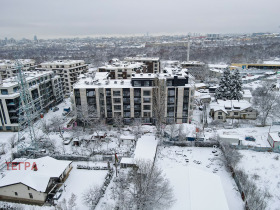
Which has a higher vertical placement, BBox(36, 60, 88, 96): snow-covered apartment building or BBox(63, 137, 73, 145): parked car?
BBox(36, 60, 88, 96): snow-covered apartment building

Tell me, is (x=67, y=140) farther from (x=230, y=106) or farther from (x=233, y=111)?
(x=233, y=111)

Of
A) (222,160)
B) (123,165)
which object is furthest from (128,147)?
(222,160)

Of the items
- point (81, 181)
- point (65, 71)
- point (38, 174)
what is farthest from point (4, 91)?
point (65, 71)

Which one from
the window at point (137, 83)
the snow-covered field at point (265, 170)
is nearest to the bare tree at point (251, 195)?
the snow-covered field at point (265, 170)

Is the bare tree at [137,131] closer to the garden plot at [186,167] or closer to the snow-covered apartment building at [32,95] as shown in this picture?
the garden plot at [186,167]

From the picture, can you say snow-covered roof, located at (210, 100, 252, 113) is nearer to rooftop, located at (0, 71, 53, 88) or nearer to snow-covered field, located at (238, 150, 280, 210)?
snow-covered field, located at (238, 150, 280, 210)

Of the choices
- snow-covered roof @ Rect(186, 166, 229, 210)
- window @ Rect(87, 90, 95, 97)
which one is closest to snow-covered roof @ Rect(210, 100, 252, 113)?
snow-covered roof @ Rect(186, 166, 229, 210)

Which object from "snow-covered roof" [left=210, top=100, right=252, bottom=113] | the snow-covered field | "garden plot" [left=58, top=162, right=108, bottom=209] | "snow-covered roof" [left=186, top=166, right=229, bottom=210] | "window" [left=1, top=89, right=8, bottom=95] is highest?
"window" [left=1, top=89, right=8, bottom=95]

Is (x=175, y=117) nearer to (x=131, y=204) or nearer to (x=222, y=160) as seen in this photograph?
(x=222, y=160)
